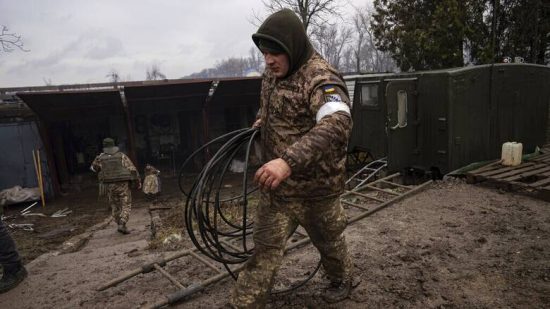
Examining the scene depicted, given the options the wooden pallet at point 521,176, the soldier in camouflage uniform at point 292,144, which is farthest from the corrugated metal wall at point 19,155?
the wooden pallet at point 521,176

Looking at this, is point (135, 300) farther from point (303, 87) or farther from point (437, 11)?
point (437, 11)

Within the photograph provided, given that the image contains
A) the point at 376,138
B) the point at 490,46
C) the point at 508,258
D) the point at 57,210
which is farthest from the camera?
the point at 490,46

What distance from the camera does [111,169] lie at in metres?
7.07

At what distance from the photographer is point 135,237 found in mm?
6855

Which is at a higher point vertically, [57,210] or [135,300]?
[135,300]

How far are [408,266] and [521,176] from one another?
3.83 meters

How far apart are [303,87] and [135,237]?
561cm

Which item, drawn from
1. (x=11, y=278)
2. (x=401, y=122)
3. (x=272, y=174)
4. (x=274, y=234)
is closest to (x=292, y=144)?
(x=272, y=174)

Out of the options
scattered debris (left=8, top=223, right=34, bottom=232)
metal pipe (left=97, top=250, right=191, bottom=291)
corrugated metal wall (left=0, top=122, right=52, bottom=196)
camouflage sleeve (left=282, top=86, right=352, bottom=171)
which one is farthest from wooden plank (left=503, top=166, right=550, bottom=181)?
corrugated metal wall (left=0, top=122, right=52, bottom=196)

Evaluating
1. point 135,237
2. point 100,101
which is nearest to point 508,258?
point 135,237

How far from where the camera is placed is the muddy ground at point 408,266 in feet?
9.84

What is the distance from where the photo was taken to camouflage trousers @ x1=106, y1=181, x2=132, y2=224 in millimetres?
7180

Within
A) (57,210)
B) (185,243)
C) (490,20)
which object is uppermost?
(490,20)

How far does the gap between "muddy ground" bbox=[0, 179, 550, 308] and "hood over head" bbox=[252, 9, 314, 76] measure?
1864mm
